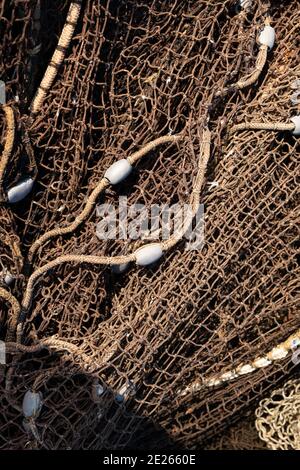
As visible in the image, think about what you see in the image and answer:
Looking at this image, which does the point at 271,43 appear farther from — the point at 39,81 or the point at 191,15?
the point at 39,81

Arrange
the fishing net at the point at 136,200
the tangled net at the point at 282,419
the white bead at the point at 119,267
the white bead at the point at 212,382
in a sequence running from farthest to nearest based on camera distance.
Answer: the tangled net at the point at 282,419, the white bead at the point at 212,382, the white bead at the point at 119,267, the fishing net at the point at 136,200

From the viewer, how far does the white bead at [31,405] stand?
1.75 metres

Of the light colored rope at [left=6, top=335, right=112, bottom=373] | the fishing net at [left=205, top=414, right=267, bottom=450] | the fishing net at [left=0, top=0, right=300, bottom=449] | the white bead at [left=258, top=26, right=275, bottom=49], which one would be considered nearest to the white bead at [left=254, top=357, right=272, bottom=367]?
the fishing net at [left=0, top=0, right=300, bottom=449]

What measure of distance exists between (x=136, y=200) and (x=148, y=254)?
20 centimetres

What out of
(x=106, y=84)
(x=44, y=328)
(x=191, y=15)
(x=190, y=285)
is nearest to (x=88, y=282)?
(x=44, y=328)

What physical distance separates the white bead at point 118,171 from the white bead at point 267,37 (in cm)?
64

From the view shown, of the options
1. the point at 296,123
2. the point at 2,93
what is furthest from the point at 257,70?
the point at 2,93

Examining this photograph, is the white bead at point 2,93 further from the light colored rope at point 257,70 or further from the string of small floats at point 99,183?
the light colored rope at point 257,70

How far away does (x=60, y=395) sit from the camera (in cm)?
183

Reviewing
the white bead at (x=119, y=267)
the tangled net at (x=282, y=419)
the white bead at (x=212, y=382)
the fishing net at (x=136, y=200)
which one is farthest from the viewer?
the tangled net at (x=282, y=419)

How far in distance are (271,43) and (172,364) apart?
45.0 inches

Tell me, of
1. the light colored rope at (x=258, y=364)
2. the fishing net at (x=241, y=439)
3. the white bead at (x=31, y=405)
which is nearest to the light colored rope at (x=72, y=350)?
the white bead at (x=31, y=405)

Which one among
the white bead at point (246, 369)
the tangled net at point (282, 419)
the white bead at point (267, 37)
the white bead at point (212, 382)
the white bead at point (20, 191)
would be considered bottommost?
the tangled net at point (282, 419)

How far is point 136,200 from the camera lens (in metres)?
1.89
